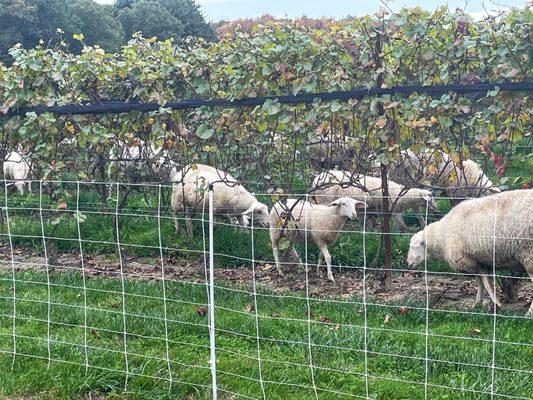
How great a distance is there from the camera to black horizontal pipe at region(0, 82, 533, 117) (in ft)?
18.3

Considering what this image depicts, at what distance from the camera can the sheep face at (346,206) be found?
699cm

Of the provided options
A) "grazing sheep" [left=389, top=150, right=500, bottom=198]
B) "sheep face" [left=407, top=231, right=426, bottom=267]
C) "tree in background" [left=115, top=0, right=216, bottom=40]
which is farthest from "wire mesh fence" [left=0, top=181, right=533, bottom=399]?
"tree in background" [left=115, top=0, right=216, bottom=40]

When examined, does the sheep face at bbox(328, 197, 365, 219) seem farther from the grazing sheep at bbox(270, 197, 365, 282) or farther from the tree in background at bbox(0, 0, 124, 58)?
the tree in background at bbox(0, 0, 124, 58)

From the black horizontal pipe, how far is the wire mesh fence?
93cm

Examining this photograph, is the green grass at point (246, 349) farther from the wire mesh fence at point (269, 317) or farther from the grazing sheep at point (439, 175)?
the grazing sheep at point (439, 175)

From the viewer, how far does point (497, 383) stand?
4.30 meters

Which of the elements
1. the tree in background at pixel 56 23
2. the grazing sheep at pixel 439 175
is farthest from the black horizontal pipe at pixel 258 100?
the tree in background at pixel 56 23

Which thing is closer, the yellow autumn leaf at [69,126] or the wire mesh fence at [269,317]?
the wire mesh fence at [269,317]

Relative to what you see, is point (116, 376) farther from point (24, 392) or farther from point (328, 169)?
point (328, 169)

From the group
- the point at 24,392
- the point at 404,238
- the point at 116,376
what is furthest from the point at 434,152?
the point at 24,392

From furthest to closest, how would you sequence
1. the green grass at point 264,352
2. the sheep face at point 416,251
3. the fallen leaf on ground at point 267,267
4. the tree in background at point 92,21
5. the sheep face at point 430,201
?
the tree in background at point 92,21 < the fallen leaf on ground at point 267,267 < the sheep face at point 430,201 < the sheep face at point 416,251 < the green grass at point 264,352

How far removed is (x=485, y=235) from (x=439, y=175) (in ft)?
3.24

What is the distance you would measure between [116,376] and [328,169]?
311 cm

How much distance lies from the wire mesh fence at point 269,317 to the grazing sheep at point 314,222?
0.07 feet
